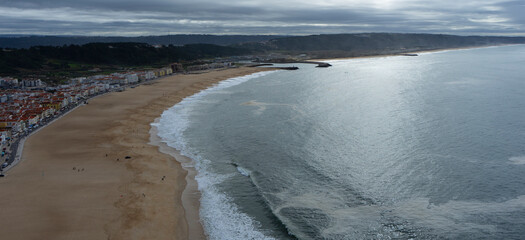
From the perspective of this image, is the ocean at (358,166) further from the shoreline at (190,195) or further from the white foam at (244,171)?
the shoreline at (190,195)

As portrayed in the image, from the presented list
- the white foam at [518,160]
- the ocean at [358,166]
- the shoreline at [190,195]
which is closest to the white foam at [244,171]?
the ocean at [358,166]

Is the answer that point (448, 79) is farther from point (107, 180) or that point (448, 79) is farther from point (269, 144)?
point (107, 180)

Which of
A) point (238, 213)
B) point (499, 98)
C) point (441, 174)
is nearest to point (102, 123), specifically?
point (238, 213)

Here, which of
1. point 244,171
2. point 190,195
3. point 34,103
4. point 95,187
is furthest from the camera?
point 34,103

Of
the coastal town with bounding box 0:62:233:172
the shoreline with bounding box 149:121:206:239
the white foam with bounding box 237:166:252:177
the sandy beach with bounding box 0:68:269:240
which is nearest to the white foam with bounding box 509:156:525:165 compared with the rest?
the white foam with bounding box 237:166:252:177

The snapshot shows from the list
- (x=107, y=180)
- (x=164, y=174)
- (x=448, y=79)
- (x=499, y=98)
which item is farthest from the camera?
(x=448, y=79)

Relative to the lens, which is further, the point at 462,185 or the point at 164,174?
the point at 164,174

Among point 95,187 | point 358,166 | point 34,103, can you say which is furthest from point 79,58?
point 358,166

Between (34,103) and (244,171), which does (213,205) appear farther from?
(34,103)

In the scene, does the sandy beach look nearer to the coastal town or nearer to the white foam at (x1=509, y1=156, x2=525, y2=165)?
the coastal town
